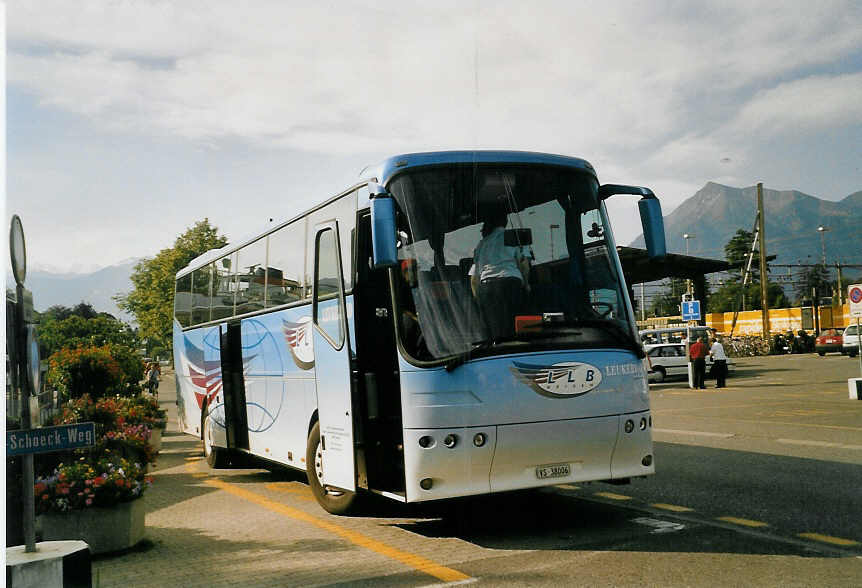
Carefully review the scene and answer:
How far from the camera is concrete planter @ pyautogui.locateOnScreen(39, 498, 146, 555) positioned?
7.41m

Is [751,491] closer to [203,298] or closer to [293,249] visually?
[293,249]

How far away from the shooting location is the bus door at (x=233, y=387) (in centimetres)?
1261

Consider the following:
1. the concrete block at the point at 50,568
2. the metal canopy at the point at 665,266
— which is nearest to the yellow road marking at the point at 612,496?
the concrete block at the point at 50,568

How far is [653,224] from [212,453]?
892cm

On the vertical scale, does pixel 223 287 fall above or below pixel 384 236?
above

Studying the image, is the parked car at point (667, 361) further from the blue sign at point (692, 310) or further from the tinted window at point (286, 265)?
the tinted window at point (286, 265)

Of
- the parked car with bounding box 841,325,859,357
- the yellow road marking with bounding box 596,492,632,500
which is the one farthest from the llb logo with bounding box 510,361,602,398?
the parked car with bounding box 841,325,859,357

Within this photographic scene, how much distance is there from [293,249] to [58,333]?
22760mm

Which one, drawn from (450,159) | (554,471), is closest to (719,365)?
(554,471)

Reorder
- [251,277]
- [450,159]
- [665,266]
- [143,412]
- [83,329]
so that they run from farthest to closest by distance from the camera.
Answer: [83,329] < [665,266] < [143,412] < [251,277] < [450,159]

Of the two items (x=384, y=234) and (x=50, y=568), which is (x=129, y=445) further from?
(x=384, y=234)

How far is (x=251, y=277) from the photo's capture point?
12.2 meters

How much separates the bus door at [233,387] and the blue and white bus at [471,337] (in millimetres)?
3709


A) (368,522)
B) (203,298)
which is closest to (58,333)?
(203,298)
